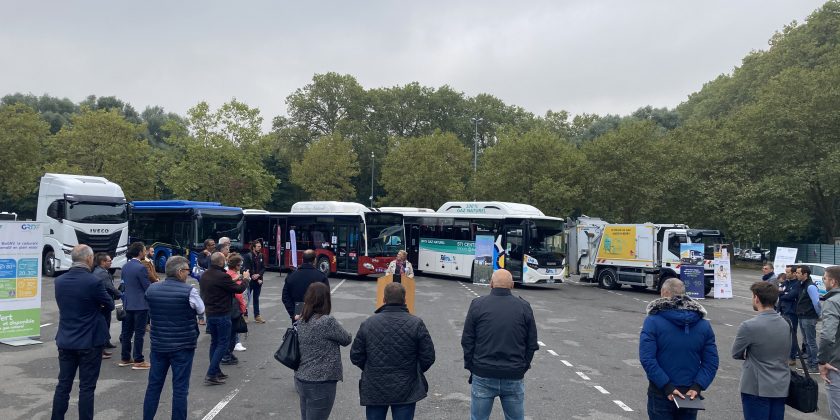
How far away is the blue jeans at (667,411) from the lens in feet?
16.3

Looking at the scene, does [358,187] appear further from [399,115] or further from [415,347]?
[415,347]

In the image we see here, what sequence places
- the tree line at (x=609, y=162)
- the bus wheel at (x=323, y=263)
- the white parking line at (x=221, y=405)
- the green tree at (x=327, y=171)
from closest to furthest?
the white parking line at (x=221, y=405) → the bus wheel at (x=323, y=263) → the tree line at (x=609, y=162) → the green tree at (x=327, y=171)

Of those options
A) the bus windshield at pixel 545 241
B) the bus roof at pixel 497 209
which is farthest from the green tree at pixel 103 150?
the bus windshield at pixel 545 241

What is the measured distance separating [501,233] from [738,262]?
34.8 meters

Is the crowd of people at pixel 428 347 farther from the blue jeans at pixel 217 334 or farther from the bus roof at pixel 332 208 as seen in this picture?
the bus roof at pixel 332 208

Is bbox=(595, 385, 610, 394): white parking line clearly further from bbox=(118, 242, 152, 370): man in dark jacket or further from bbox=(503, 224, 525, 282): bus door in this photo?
bbox=(503, 224, 525, 282): bus door

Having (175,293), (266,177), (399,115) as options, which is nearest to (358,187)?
(399,115)

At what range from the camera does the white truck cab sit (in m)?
22.2

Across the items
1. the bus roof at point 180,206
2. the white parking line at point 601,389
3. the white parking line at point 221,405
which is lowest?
the white parking line at point 601,389

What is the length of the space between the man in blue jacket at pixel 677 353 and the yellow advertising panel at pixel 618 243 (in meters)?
21.0

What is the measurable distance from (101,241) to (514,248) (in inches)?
636

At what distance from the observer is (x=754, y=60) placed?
179 feet

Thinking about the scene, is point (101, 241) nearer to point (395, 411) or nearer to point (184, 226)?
point (184, 226)

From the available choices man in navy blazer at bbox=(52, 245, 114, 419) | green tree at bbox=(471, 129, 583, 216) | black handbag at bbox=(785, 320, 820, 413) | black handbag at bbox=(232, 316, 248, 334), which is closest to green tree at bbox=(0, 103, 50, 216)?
green tree at bbox=(471, 129, 583, 216)
